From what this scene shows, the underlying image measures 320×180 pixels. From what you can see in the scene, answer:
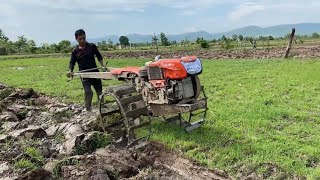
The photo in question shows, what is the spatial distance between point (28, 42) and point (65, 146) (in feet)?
254

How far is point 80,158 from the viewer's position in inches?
243

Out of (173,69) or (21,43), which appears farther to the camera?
(21,43)

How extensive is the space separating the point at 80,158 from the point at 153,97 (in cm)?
264

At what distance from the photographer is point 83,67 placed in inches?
400

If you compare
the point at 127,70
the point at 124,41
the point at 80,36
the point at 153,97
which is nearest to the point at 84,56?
the point at 80,36

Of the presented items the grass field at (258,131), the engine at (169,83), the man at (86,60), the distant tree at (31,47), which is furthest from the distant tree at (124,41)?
the engine at (169,83)

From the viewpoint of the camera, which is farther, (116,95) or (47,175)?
(116,95)

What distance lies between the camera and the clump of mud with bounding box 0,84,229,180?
5.66 metres

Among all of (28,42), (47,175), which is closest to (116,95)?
(47,175)

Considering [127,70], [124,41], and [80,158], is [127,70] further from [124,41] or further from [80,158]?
[124,41]

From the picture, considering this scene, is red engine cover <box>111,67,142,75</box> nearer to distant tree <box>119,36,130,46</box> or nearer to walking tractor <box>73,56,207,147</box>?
walking tractor <box>73,56,207,147</box>

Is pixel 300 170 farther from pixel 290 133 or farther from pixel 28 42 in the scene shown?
Result: pixel 28 42

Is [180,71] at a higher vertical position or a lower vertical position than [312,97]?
higher

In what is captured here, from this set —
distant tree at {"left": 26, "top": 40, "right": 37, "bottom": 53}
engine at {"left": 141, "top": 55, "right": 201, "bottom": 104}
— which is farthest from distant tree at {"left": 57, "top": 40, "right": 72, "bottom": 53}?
engine at {"left": 141, "top": 55, "right": 201, "bottom": 104}
